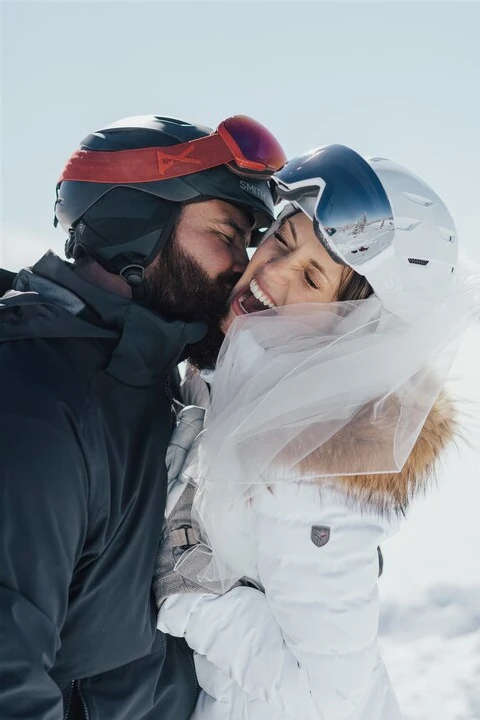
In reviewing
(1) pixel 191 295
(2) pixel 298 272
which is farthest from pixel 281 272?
(1) pixel 191 295

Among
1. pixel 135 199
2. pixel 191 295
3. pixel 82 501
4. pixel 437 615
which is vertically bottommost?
pixel 437 615

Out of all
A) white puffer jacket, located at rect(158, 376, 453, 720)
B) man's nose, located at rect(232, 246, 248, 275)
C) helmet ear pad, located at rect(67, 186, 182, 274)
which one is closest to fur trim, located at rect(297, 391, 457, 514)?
white puffer jacket, located at rect(158, 376, 453, 720)

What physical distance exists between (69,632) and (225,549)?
432 mm

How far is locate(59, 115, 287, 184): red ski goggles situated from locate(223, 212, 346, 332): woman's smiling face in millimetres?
339

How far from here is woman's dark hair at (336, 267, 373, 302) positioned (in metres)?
2.16

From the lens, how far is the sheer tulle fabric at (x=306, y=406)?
74.7 inches

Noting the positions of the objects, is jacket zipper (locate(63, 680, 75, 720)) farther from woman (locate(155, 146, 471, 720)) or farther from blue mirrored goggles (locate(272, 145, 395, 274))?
blue mirrored goggles (locate(272, 145, 395, 274))

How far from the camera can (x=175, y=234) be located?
2.41 meters

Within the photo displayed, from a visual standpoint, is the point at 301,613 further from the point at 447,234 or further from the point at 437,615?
the point at 437,615

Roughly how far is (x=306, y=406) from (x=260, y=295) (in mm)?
419

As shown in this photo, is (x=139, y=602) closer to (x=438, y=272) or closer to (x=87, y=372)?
(x=87, y=372)

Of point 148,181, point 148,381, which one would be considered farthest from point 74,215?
point 148,381

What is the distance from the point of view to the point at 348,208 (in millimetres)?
2096

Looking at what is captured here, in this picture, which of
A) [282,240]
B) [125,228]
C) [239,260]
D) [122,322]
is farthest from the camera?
[239,260]
